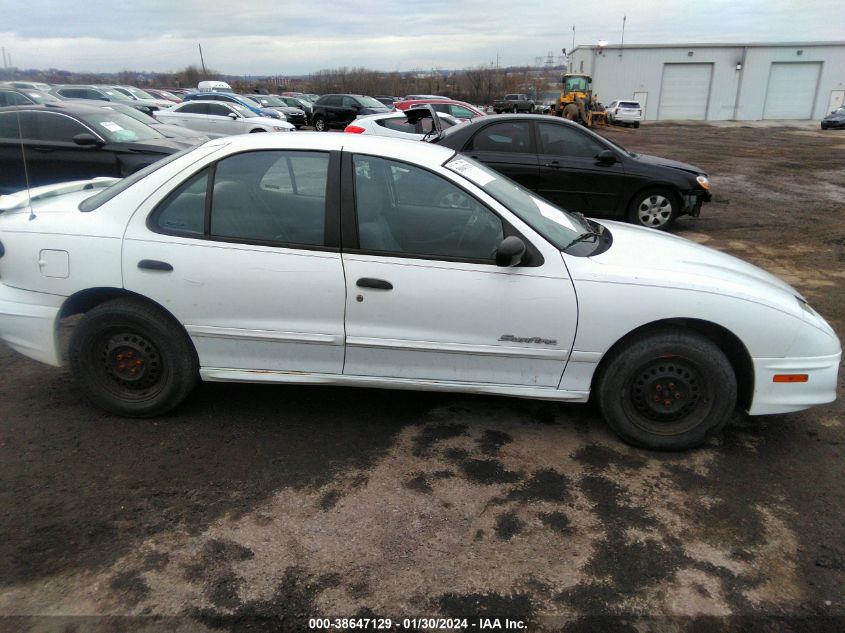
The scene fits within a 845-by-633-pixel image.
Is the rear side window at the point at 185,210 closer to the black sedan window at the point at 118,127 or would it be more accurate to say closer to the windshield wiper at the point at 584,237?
the windshield wiper at the point at 584,237

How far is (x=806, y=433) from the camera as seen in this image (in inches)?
146

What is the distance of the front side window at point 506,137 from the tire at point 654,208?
5.64 feet

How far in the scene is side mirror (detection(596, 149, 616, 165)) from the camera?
325 inches

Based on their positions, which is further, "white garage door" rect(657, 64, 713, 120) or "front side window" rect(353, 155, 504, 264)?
"white garage door" rect(657, 64, 713, 120)

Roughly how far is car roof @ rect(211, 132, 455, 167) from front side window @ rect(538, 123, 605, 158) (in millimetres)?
5136

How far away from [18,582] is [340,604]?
129 cm

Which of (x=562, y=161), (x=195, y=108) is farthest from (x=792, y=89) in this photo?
(x=562, y=161)

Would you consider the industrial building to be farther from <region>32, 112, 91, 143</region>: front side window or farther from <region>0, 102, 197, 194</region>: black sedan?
<region>32, 112, 91, 143</region>: front side window

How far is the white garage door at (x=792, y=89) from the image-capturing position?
48219 millimetres

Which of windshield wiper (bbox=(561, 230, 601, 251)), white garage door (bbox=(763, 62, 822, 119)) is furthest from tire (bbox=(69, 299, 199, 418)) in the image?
white garage door (bbox=(763, 62, 822, 119))

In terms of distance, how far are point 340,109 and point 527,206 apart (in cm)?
2291

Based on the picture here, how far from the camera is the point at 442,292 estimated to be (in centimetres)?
326

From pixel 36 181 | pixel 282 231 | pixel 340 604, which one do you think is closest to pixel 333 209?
pixel 282 231

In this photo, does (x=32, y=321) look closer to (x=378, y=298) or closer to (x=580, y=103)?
(x=378, y=298)
